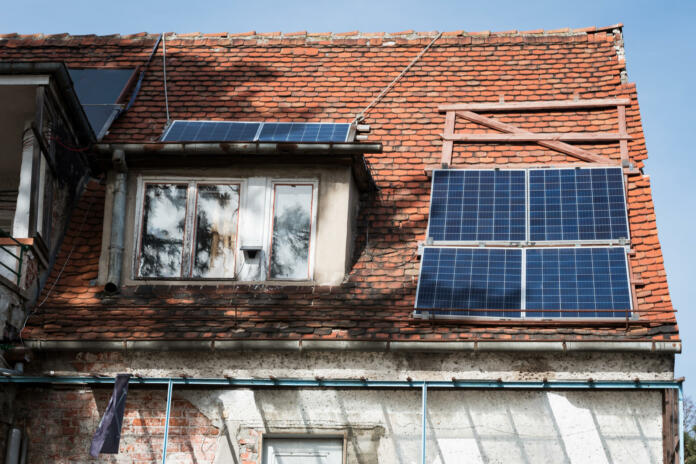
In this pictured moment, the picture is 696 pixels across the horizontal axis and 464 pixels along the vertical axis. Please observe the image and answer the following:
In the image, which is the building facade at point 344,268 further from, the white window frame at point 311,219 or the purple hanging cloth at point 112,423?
the purple hanging cloth at point 112,423

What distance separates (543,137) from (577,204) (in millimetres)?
1544

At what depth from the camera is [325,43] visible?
55.9 ft

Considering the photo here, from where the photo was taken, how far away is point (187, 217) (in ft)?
44.3

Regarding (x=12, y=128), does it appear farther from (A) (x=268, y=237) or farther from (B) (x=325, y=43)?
(B) (x=325, y=43)

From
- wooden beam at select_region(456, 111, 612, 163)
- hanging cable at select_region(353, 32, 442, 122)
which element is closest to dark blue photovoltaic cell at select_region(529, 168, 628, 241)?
wooden beam at select_region(456, 111, 612, 163)

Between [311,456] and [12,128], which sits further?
[12,128]

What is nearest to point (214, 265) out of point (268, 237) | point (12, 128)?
point (268, 237)

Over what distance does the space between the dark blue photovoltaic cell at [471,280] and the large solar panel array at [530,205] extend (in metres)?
0.28

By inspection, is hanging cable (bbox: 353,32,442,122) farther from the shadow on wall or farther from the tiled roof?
the shadow on wall

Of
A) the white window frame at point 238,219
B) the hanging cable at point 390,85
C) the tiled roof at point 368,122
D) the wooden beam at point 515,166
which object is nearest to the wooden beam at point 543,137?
the tiled roof at point 368,122

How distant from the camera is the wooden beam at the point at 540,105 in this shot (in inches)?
585

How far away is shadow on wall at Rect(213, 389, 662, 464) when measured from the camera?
11.4 meters

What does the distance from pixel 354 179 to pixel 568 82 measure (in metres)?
3.88

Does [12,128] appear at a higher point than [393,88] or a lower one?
lower
